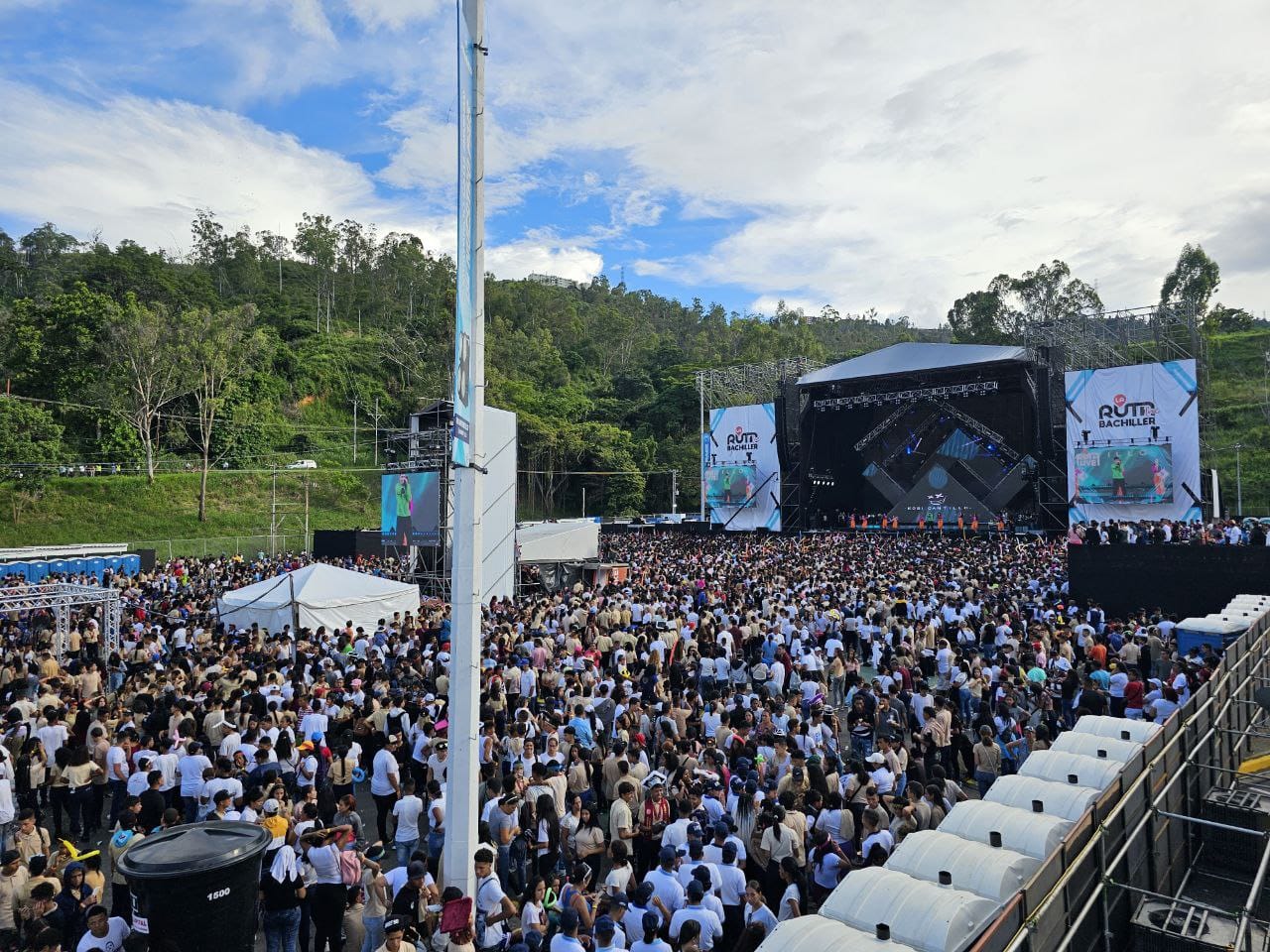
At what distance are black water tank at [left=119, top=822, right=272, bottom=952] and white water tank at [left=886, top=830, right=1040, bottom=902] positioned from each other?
348cm

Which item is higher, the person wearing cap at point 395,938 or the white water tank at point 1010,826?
the white water tank at point 1010,826

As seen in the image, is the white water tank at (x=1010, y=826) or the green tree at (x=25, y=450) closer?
the white water tank at (x=1010, y=826)

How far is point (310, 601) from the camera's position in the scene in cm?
1352

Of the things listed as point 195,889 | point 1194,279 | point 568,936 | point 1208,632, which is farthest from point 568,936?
point 1194,279

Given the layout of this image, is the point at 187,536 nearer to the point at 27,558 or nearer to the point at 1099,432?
the point at 27,558

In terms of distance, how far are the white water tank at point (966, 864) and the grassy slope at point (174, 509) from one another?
35.3 metres

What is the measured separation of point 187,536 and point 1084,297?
6349cm

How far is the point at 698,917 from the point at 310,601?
10.8 m

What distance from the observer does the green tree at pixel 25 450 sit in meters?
32.4

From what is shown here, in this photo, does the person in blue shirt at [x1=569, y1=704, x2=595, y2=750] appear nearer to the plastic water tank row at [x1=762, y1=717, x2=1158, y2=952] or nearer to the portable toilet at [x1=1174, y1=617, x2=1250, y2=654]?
the plastic water tank row at [x1=762, y1=717, x2=1158, y2=952]

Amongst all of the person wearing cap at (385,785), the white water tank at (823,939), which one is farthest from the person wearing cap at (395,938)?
the person wearing cap at (385,785)

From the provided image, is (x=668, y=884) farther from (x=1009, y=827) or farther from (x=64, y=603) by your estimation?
(x=64, y=603)

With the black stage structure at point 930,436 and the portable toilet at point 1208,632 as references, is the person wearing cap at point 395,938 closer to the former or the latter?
the portable toilet at point 1208,632

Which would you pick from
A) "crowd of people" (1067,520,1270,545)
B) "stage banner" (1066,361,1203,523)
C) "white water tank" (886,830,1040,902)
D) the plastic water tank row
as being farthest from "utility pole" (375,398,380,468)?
"white water tank" (886,830,1040,902)
